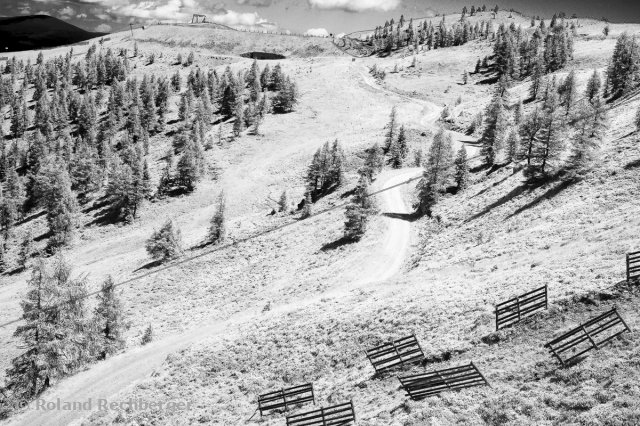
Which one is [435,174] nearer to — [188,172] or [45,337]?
Answer: [45,337]

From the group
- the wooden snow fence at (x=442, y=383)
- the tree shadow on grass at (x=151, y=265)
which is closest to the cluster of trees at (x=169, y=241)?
the tree shadow on grass at (x=151, y=265)

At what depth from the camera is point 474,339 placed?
23562mm

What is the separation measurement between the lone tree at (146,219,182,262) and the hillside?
2.78 metres

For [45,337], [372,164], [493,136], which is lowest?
[45,337]

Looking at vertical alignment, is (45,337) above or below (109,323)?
above

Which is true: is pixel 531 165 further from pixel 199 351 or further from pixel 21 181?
pixel 21 181

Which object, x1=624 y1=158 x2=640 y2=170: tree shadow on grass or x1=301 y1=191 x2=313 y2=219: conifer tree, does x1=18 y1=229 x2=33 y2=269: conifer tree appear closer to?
x1=301 y1=191 x2=313 y2=219: conifer tree

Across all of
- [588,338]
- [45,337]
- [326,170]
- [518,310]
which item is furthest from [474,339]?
[326,170]

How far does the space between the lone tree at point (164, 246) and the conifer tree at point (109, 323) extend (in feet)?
81.0

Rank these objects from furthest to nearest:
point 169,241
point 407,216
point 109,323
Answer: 1. point 169,241
2. point 407,216
3. point 109,323

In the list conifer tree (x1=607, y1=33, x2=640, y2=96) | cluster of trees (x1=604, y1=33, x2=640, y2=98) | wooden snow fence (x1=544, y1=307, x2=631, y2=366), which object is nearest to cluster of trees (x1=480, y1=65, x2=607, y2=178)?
wooden snow fence (x1=544, y1=307, x2=631, y2=366)

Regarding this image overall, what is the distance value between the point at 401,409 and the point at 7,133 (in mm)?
180257

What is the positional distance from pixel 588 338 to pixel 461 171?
54.7 m

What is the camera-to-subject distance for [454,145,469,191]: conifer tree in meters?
70.5
